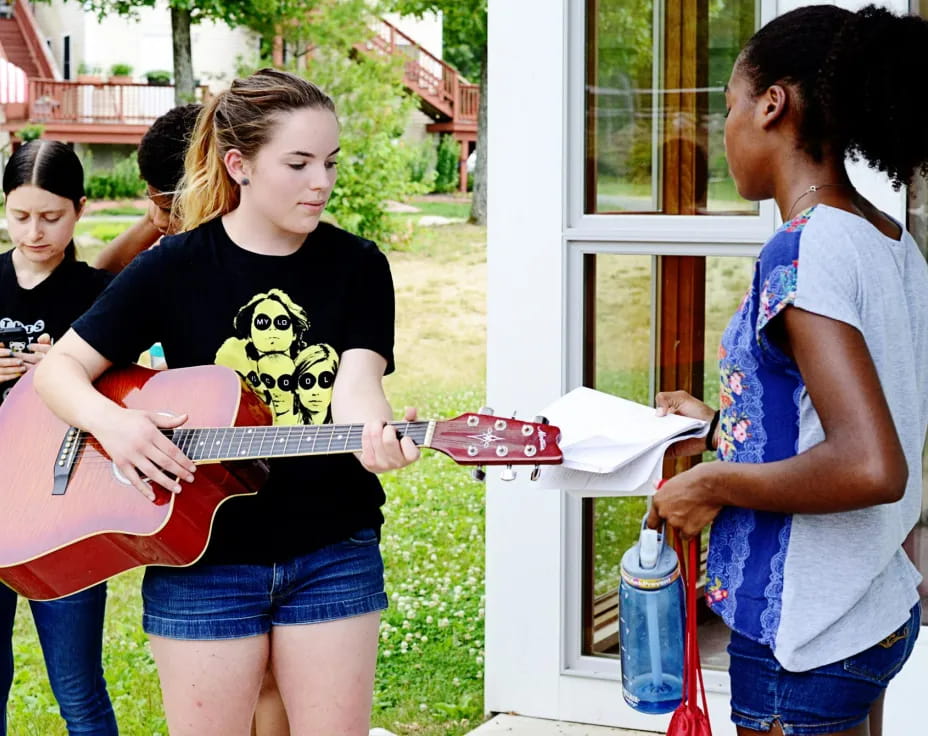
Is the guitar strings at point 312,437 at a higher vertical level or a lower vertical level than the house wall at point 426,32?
lower

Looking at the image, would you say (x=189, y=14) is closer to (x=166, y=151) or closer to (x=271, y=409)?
(x=166, y=151)

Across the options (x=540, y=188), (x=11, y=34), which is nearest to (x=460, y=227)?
(x=11, y=34)

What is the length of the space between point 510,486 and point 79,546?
1.68 m

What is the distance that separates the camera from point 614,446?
7.34 ft

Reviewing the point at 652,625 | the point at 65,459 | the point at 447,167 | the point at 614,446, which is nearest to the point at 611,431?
the point at 614,446

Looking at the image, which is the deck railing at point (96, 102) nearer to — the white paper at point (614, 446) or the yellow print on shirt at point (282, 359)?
the yellow print on shirt at point (282, 359)

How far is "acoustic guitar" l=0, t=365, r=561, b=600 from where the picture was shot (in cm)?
235

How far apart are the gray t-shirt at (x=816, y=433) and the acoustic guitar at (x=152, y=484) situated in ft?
1.28

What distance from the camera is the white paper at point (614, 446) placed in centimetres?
222

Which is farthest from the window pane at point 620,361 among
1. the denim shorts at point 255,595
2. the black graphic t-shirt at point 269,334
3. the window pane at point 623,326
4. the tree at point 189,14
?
the tree at point 189,14

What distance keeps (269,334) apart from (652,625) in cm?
87

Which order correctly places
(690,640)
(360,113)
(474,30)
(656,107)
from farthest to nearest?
(474,30) < (360,113) < (656,107) < (690,640)

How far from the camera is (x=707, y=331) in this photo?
397 cm

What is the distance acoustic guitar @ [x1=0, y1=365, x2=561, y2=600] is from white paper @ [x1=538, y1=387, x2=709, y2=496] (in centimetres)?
5
